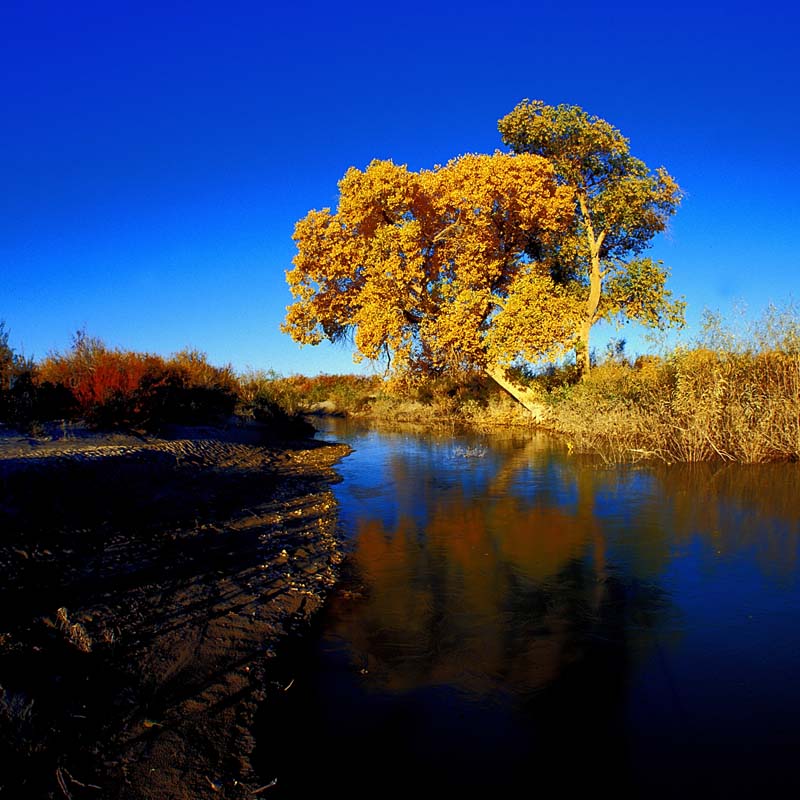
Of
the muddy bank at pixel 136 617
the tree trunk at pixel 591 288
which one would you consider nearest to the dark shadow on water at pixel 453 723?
the muddy bank at pixel 136 617

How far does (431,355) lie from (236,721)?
17525 mm

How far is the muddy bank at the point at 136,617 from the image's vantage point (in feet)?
10.5

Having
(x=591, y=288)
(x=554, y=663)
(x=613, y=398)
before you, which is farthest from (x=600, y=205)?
(x=554, y=663)

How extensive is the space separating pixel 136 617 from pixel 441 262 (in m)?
16.5

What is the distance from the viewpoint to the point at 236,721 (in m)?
3.69

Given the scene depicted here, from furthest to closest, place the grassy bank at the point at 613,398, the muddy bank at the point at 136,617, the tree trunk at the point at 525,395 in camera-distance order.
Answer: the tree trunk at the point at 525,395 → the grassy bank at the point at 613,398 → the muddy bank at the point at 136,617

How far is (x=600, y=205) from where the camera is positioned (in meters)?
21.8

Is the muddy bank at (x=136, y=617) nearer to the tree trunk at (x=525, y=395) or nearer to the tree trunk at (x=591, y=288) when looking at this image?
the tree trunk at (x=525, y=395)

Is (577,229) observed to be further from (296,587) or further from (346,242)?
(296,587)

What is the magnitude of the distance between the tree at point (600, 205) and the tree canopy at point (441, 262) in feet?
6.75

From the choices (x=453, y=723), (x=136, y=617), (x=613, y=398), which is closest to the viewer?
Answer: (x=453, y=723)

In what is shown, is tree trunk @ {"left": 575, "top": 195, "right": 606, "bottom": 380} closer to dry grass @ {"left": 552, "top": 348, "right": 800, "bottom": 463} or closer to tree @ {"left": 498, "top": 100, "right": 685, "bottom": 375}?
tree @ {"left": 498, "top": 100, "right": 685, "bottom": 375}

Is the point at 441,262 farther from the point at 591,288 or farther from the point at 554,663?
the point at 554,663

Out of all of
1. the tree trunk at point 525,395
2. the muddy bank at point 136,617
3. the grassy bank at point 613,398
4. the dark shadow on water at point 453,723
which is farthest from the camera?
the tree trunk at point 525,395
